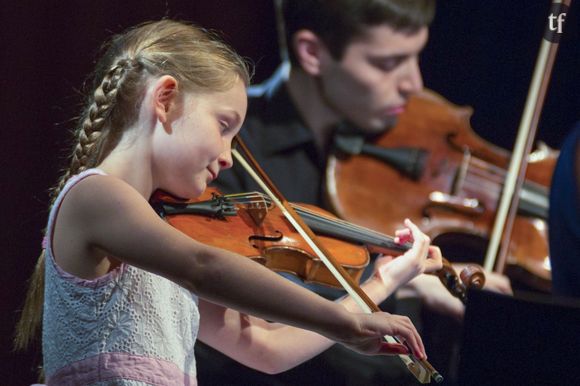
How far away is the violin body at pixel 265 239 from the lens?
1.22 meters

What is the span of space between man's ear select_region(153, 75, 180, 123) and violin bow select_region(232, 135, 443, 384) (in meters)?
0.24

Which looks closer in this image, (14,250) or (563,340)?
(563,340)

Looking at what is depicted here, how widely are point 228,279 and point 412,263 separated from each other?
1.49 feet

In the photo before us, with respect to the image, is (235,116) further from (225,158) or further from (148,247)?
(148,247)

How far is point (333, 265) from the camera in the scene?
3.86 feet

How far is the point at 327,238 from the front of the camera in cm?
139

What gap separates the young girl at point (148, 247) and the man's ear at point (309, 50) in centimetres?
Answer: 79

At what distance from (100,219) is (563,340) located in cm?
49

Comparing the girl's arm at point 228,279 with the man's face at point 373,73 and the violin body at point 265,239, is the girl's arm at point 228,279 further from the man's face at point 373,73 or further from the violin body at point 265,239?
the man's face at point 373,73

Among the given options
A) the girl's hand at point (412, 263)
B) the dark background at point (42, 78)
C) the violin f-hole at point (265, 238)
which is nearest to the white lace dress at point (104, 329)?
the violin f-hole at point (265, 238)

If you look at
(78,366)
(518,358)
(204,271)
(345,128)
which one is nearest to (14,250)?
(345,128)

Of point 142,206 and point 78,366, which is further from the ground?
point 142,206

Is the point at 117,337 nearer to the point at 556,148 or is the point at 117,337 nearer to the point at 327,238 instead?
the point at 327,238

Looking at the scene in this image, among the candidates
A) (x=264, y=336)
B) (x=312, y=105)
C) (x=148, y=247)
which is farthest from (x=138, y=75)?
(x=312, y=105)
